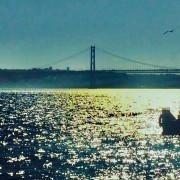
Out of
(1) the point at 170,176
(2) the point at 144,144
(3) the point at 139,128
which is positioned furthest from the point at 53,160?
(3) the point at 139,128

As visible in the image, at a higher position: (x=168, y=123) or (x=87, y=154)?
(x=168, y=123)

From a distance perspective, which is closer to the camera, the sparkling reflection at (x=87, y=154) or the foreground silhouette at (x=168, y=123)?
the sparkling reflection at (x=87, y=154)

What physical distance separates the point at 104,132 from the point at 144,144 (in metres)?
12.0

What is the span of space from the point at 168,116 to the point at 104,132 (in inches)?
305

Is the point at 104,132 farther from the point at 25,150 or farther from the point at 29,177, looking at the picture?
the point at 29,177

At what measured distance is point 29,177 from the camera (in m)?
35.1

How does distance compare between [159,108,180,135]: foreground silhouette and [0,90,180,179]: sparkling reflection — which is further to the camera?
[159,108,180,135]: foreground silhouette

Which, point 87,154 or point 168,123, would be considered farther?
point 168,123

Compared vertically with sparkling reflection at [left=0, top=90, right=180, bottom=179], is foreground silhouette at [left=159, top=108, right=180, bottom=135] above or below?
above

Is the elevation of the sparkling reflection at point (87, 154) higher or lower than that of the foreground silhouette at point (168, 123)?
lower

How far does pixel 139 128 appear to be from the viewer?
70750mm

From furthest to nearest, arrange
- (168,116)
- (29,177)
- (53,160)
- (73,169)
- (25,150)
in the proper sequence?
(168,116), (25,150), (53,160), (73,169), (29,177)

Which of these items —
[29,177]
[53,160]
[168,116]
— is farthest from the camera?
[168,116]

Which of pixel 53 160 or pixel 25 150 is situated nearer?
pixel 53 160
